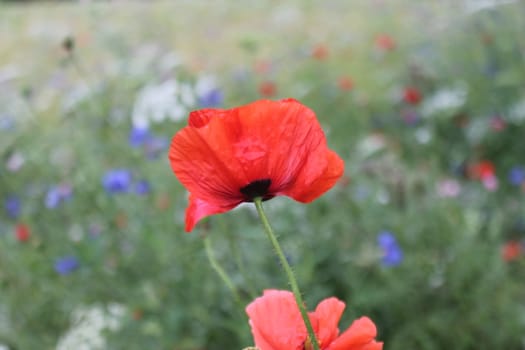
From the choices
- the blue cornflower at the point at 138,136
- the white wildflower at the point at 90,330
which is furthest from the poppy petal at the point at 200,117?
the blue cornflower at the point at 138,136

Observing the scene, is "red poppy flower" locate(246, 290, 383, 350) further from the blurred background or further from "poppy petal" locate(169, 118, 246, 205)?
the blurred background

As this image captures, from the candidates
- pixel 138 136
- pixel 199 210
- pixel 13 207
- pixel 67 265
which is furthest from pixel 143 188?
pixel 199 210

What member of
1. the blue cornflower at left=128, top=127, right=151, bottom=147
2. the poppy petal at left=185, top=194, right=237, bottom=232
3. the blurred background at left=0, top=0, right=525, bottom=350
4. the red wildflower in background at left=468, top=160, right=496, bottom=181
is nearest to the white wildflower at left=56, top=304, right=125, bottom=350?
the blurred background at left=0, top=0, right=525, bottom=350

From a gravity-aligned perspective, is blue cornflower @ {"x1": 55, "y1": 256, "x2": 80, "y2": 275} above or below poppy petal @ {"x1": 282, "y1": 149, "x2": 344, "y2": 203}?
above

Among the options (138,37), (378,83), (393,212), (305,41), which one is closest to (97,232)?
(393,212)

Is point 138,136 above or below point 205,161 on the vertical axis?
above

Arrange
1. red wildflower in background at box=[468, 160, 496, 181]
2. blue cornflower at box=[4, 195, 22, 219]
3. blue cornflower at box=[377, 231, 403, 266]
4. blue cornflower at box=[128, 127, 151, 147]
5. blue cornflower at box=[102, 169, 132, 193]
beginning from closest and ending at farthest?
blue cornflower at box=[377, 231, 403, 266], blue cornflower at box=[102, 169, 132, 193], blue cornflower at box=[128, 127, 151, 147], blue cornflower at box=[4, 195, 22, 219], red wildflower in background at box=[468, 160, 496, 181]

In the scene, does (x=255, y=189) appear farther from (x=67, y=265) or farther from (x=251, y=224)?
(x=251, y=224)
